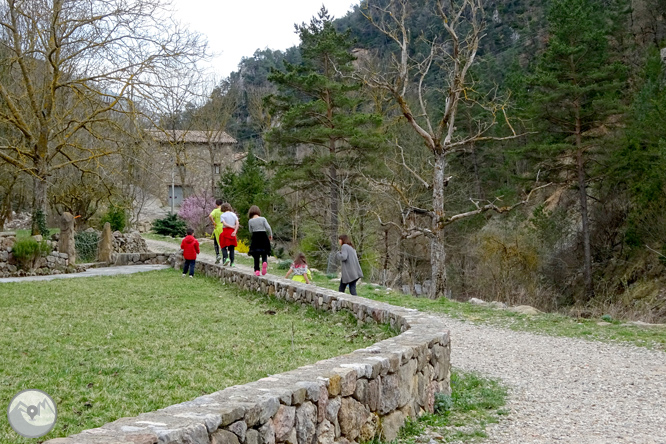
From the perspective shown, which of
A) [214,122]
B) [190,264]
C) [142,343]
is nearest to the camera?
[142,343]

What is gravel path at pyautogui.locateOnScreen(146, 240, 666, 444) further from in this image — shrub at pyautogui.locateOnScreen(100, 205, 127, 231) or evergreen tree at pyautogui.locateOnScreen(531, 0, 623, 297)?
shrub at pyautogui.locateOnScreen(100, 205, 127, 231)

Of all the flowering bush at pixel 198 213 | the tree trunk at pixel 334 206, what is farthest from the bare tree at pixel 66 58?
the flowering bush at pixel 198 213

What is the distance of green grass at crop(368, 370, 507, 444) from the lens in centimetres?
513

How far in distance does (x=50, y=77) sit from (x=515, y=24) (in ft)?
143

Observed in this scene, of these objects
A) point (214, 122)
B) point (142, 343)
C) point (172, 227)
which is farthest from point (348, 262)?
point (214, 122)

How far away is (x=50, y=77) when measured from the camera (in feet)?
57.2

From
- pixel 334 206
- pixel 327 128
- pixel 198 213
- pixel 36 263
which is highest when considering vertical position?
pixel 327 128

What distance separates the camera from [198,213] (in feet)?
122

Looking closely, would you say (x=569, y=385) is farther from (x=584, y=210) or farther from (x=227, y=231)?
(x=584, y=210)

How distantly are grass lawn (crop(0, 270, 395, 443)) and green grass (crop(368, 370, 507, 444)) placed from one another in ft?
4.62

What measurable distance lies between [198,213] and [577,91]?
2320 cm

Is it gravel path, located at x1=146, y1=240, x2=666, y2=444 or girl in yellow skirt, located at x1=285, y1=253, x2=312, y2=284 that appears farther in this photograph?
girl in yellow skirt, located at x1=285, y1=253, x2=312, y2=284

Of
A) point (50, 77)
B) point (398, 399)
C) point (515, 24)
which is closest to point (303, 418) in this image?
point (398, 399)

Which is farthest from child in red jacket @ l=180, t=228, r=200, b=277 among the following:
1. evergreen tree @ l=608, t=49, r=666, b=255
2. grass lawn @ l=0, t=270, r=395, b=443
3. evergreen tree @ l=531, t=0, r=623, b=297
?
evergreen tree @ l=531, t=0, r=623, b=297
